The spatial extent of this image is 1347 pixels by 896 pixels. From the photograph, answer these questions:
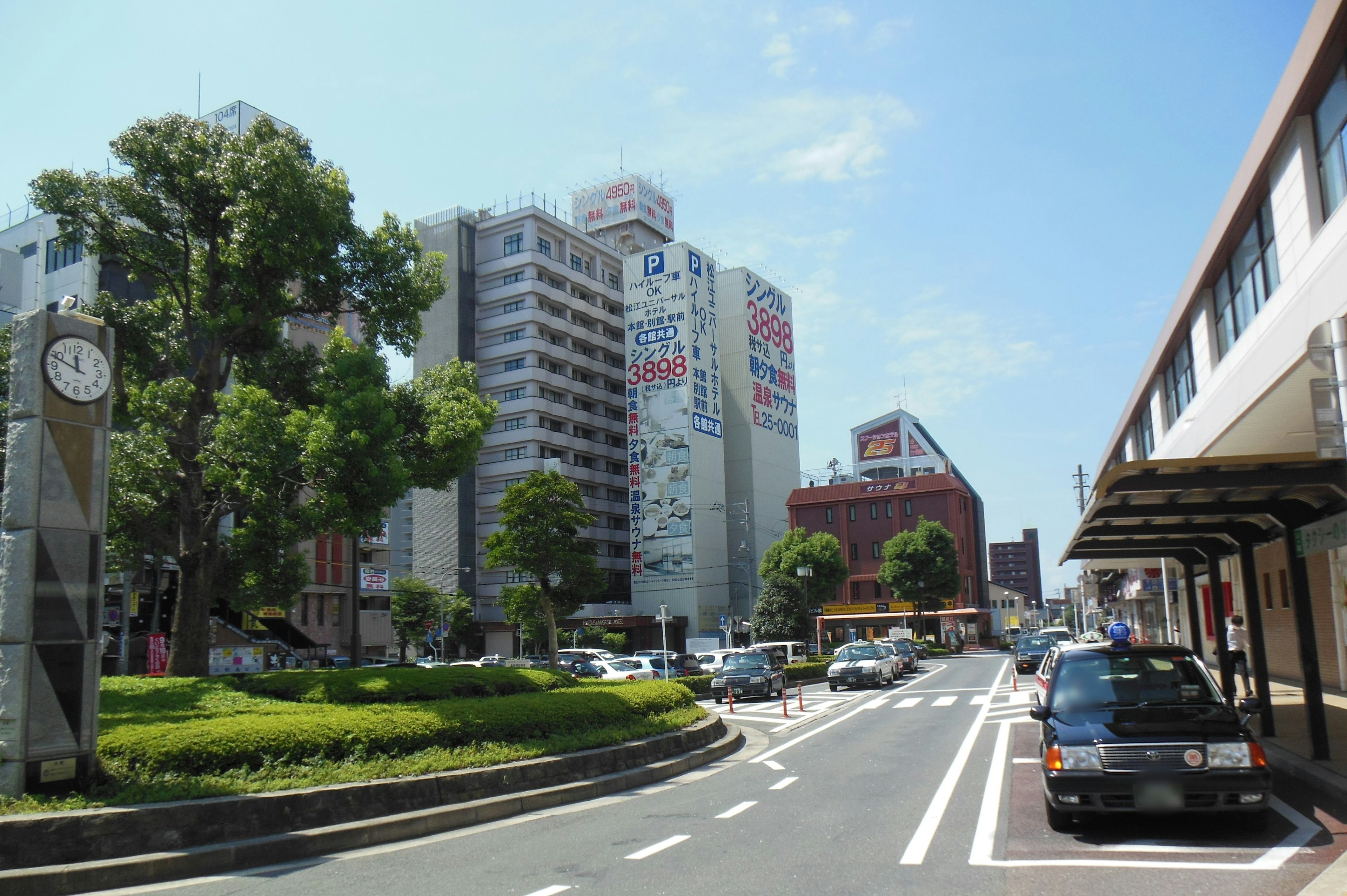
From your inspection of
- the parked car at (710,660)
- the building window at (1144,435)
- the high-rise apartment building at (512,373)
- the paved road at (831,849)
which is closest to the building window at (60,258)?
the high-rise apartment building at (512,373)

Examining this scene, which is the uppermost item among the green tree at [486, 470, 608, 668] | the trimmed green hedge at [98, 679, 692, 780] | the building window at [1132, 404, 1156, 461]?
the building window at [1132, 404, 1156, 461]

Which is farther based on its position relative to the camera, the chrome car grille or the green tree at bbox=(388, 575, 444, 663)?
the green tree at bbox=(388, 575, 444, 663)

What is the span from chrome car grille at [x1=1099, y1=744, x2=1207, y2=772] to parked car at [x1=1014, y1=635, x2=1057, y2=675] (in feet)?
85.8

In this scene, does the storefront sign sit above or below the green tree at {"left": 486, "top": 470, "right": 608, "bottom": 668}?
below

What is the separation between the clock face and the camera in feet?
31.1

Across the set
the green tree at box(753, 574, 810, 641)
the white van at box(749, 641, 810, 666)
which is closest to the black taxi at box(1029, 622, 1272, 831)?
the white van at box(749, 641, 810, 666)

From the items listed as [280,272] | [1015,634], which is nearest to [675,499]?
[1015,634]

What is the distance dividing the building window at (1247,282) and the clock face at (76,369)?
16.1 m

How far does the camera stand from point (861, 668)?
31984 millimetres

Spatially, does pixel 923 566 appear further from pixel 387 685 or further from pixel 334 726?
pixel 334 726

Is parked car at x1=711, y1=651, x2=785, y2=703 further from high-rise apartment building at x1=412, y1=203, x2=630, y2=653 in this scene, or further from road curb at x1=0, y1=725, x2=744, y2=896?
high-rise apartment building at x1=412, y1=203, x2=630, y2=653

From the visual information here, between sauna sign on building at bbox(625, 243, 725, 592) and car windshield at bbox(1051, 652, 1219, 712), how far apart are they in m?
61.4

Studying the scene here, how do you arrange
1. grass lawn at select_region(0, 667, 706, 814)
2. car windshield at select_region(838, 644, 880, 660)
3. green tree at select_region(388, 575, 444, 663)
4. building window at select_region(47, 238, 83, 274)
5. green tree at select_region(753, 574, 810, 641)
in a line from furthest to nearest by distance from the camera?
1. green tree at select_region(388, 575, 444, 663)
2. green tree at select_region(753, 574, 810, 641)
3. building window at select_region(47, 238, 83, 274)
4. car windshield at select_region(838, 644, 880, 660)
5. grass lawn at select_region(0, 667, 706, 814)

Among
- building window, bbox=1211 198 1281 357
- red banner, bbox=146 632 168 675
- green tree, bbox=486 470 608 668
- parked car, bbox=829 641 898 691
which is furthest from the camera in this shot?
green tree, bbox=486 470 608 668
